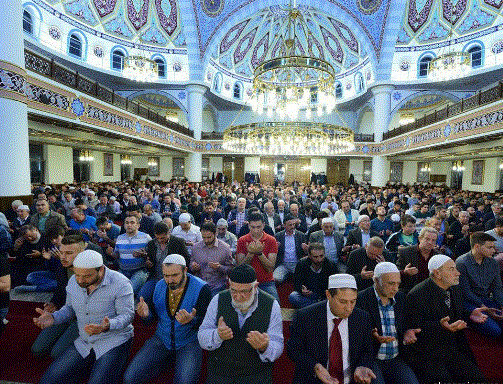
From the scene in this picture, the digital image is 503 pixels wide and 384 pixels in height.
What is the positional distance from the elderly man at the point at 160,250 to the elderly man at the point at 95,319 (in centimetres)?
107

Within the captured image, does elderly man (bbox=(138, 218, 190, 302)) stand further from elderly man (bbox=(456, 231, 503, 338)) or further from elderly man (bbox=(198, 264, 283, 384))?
elderly man (bbox=(456, 231, 503, 338))

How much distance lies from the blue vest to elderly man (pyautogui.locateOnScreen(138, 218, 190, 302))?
1011 millimetres

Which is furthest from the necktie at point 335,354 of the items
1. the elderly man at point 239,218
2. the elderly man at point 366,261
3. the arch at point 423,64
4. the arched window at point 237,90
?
the arched window at point 237,90

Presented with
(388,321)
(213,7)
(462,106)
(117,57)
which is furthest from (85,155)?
(462,106)

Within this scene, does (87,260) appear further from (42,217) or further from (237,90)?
(237,90)

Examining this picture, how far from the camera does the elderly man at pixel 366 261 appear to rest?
2996 millimetres

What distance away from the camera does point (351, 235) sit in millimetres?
4301

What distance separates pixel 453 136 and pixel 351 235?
8172mm

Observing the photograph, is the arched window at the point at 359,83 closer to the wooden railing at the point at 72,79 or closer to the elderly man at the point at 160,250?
the wooden railing at the point at 72,79

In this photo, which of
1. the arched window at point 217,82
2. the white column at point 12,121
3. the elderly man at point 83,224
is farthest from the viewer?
the arched window at point 217,82

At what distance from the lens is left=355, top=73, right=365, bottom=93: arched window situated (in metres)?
18.2

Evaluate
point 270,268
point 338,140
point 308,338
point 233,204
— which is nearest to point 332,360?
point 308,338

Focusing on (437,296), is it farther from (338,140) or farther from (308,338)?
(338,140)

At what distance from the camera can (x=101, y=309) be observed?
7.15ft
